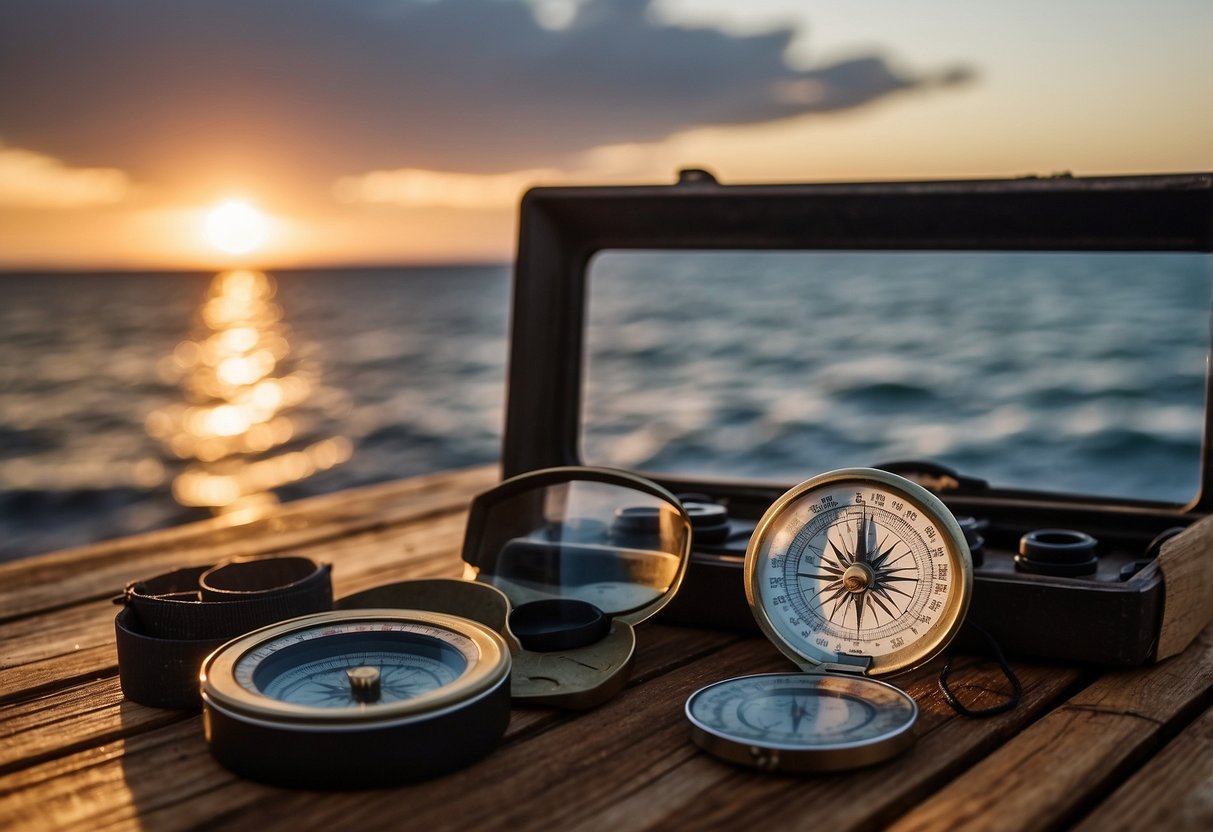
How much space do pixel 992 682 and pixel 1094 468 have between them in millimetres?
12965

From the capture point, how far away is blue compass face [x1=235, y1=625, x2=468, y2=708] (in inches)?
55.8

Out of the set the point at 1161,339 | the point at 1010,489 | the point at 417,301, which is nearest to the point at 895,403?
the point at 1161,339

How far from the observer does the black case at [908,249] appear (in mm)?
1739

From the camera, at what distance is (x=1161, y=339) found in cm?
2317

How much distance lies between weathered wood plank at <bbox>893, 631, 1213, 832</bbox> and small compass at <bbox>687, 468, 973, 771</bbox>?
0.35 ft

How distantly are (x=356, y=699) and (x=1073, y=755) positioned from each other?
863mm

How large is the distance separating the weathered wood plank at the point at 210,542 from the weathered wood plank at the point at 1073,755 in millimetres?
1724

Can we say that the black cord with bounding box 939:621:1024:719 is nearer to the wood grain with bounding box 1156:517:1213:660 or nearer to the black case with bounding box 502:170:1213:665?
the black case with bounding box 502:170:1213:665

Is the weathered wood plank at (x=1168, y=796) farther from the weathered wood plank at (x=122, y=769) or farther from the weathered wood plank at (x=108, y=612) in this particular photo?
the weathered wood plank at (x=108, y=612)

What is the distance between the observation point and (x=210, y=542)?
2754mm

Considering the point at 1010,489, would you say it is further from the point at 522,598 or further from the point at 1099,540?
the point at 522,598

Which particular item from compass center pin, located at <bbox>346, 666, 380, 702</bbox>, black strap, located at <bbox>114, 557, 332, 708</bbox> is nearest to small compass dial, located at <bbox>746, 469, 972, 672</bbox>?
compass center pin, located at <bbox>346, 666, 380, 702</bbox>

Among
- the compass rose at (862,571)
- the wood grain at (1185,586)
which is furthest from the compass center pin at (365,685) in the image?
the wood grain at (1185,586)

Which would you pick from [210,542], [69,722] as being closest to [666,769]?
[69,722]
